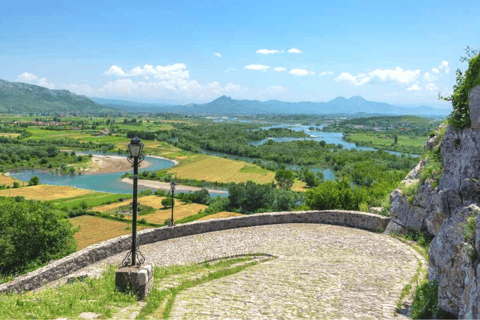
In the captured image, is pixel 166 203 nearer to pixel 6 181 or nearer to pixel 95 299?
pixel 6 181

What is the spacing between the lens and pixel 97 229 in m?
44.0

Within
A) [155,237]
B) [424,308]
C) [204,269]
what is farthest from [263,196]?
[424,308]

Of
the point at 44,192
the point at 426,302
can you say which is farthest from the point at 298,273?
the point at 44,192

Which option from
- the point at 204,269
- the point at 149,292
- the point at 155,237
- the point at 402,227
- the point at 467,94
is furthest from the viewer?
the point at 155,237

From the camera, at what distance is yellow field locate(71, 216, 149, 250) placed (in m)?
38.8

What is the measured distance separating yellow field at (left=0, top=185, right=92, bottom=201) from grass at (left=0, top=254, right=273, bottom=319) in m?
60.7

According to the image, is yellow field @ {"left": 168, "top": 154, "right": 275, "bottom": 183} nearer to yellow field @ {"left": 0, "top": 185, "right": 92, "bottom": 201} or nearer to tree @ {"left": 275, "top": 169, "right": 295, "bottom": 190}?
tree @ {"left": 275, "top": 169, "right": 295, "bottom": 190}

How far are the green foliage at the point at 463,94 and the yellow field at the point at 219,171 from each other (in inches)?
2777

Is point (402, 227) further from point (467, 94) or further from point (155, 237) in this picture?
point (155, 237)

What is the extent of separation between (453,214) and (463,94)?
4763 millimetres

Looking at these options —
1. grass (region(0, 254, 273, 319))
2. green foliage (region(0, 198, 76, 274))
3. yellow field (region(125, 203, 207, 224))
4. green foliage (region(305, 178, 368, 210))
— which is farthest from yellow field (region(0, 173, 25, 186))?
grass (region(0, 254, 273, 319))

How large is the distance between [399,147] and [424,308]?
145149 mm

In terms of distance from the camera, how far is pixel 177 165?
103 m

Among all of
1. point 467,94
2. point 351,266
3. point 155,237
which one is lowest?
point 155,237
